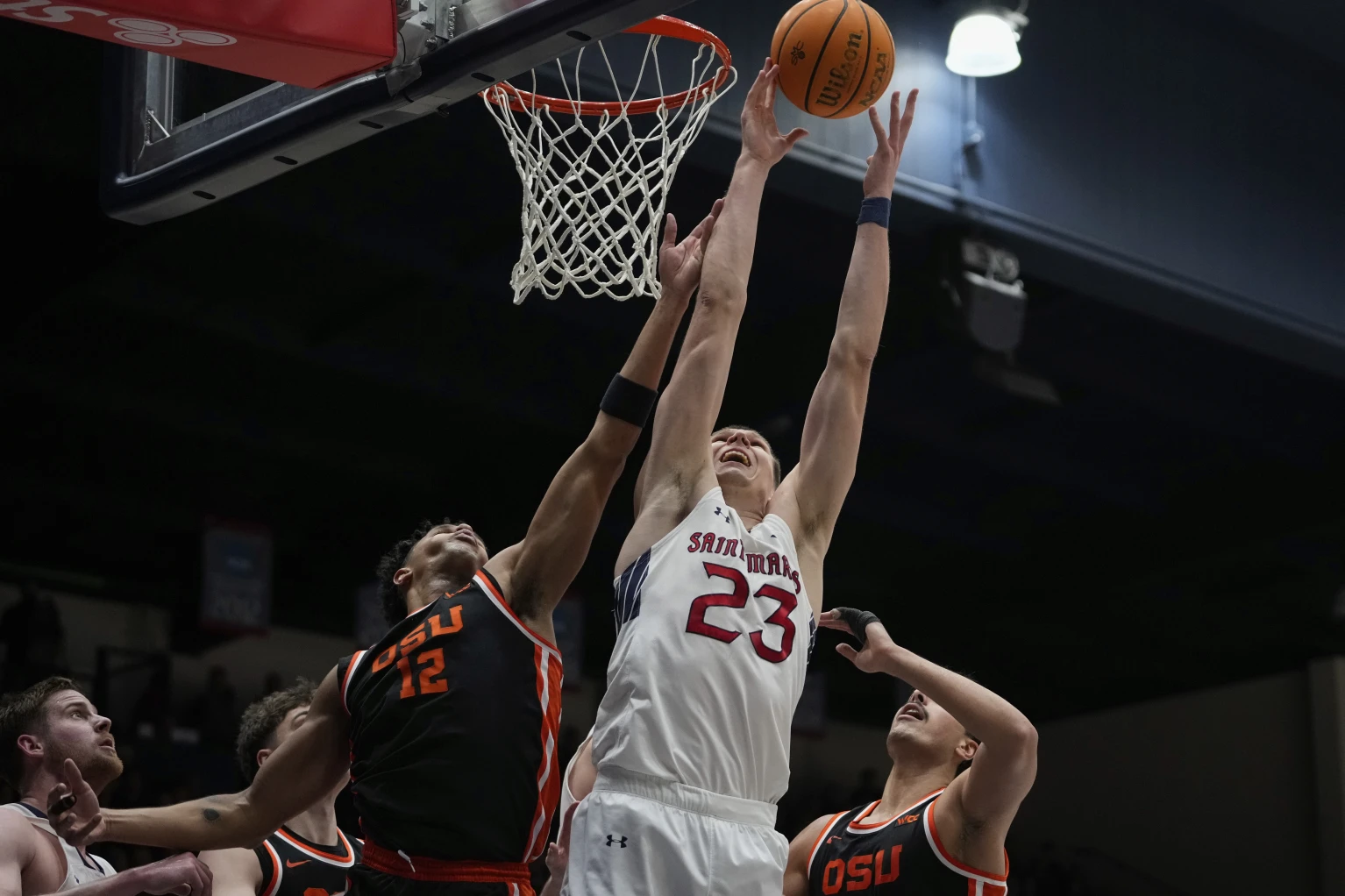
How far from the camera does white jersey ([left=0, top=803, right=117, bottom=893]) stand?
175 inches

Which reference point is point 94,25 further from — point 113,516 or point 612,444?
point 113,516

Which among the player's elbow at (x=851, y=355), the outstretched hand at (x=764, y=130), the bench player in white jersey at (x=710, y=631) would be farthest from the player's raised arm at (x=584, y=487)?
the player's elbow at (x=851, y=355)

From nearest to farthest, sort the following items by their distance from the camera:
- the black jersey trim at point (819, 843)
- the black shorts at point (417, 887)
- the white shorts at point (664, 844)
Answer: the white shorts at point (664, 844) < the black shorts at point (417, 887) < the black jersey trim at point (819, 843)

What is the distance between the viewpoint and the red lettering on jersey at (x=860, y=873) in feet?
16.8

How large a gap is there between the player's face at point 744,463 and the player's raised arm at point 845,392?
0.10 m

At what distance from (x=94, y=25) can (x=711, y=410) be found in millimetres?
1775

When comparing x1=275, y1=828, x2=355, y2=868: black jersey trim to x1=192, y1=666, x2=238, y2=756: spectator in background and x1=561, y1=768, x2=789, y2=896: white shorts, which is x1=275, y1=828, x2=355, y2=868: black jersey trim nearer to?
x1=561, y1=768, x2=789, y2=896: white shorts

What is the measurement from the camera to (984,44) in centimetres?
827

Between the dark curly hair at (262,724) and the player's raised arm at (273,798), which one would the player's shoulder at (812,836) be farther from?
the dark curly hair at (262,724)

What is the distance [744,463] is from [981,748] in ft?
4.05

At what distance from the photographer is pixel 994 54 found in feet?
27.2

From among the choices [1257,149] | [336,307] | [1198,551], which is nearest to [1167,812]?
[1198,551]

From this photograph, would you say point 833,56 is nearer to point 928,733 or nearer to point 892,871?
point 928,733

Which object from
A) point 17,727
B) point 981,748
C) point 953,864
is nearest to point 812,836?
point 953,864
